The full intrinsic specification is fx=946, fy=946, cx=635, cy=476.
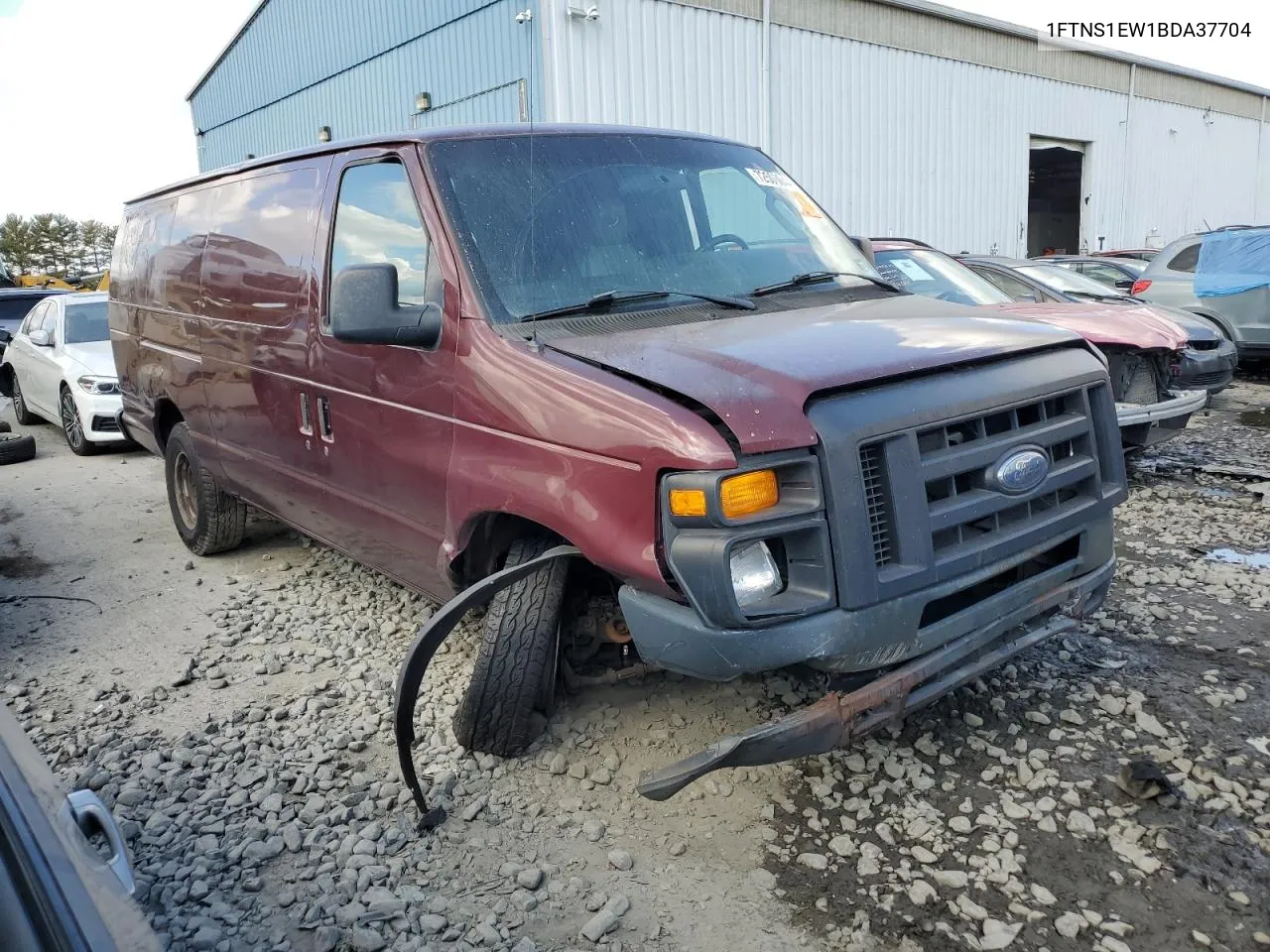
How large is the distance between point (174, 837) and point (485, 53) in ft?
40.2

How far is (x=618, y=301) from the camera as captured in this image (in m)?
3.17

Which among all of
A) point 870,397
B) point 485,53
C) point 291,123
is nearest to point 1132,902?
point 870,397

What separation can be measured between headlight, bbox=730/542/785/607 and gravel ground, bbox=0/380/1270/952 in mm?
841

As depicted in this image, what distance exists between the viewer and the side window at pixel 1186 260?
11.0m

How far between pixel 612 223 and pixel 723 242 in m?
0.50

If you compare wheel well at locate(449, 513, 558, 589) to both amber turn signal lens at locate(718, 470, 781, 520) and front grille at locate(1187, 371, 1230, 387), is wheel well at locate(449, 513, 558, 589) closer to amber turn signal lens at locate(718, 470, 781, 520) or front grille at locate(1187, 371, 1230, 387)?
amber turn signal lens at locate(718, 470, 781, 520)

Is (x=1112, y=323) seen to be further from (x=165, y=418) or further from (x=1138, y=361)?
(x=165, y=418)

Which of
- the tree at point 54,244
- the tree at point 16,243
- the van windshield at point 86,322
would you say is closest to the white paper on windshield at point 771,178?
the van windshield at point 86,322

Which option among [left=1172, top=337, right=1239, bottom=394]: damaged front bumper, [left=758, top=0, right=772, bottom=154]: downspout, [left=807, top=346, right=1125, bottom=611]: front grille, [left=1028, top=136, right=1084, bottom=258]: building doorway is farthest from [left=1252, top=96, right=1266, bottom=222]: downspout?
[left=807, top=346, right=1125, bottom=611]: front grille

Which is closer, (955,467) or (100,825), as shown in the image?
(100,825)

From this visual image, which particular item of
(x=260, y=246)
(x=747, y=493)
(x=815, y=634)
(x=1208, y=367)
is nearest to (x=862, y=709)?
(x=815, y=634)

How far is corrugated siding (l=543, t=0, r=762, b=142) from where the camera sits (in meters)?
12.1

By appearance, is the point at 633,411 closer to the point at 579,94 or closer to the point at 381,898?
the point at 381,898

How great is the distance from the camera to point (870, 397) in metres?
2.57
